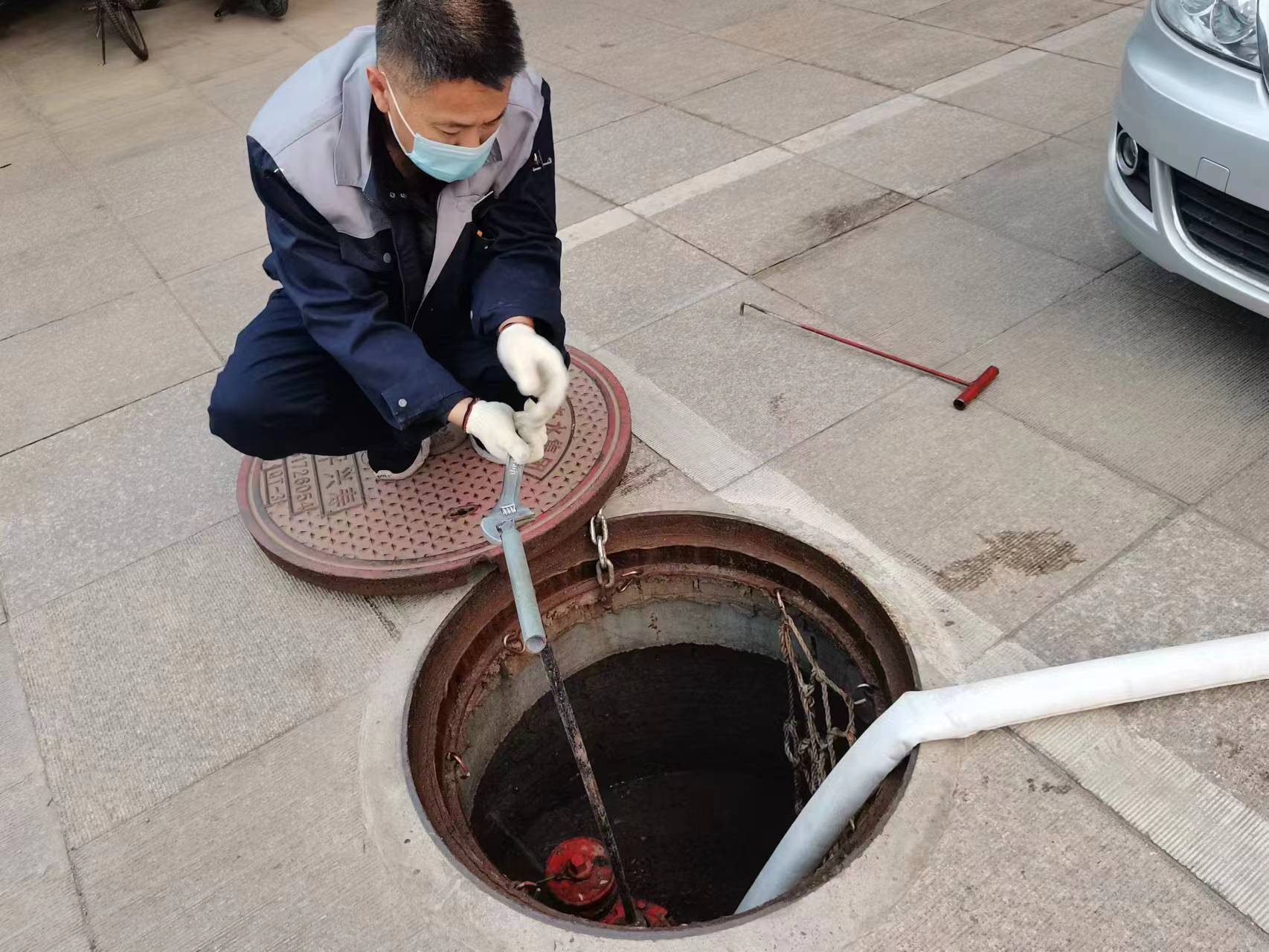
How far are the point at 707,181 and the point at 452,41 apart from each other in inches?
100

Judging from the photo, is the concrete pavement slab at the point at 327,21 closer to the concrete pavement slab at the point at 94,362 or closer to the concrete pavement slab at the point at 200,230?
the concrete pavement slab at the point at 200,230

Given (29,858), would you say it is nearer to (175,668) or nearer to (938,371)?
(175,668)

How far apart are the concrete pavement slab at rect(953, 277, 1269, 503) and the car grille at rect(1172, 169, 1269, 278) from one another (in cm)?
35

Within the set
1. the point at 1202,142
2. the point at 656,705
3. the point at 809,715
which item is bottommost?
the point at 656,705

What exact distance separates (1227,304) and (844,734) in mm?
2032

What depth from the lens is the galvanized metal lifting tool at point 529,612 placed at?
6.09ft

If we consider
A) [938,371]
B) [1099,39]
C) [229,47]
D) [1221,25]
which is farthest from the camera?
[229,47]

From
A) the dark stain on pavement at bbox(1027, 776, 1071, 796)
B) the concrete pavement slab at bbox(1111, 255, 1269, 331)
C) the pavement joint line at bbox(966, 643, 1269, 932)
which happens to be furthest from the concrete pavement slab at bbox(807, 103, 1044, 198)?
the dark stain on pavement at bbox(1027, 776, 1071, 796)

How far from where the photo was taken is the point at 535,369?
215cm

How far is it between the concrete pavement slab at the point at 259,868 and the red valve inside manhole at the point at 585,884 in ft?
2.47

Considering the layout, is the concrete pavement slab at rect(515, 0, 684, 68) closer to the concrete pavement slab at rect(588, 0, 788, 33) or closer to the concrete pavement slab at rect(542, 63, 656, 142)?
the concrete pavement slab at rect(588, 0, 788, 33)

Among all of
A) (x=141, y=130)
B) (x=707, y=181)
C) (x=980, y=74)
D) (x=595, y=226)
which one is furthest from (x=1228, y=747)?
(x=141, y=130)

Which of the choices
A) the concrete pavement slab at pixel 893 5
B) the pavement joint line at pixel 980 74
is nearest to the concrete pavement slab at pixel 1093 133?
the pavement joint line at pixel 980 74

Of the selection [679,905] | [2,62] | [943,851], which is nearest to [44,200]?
[2,62]
